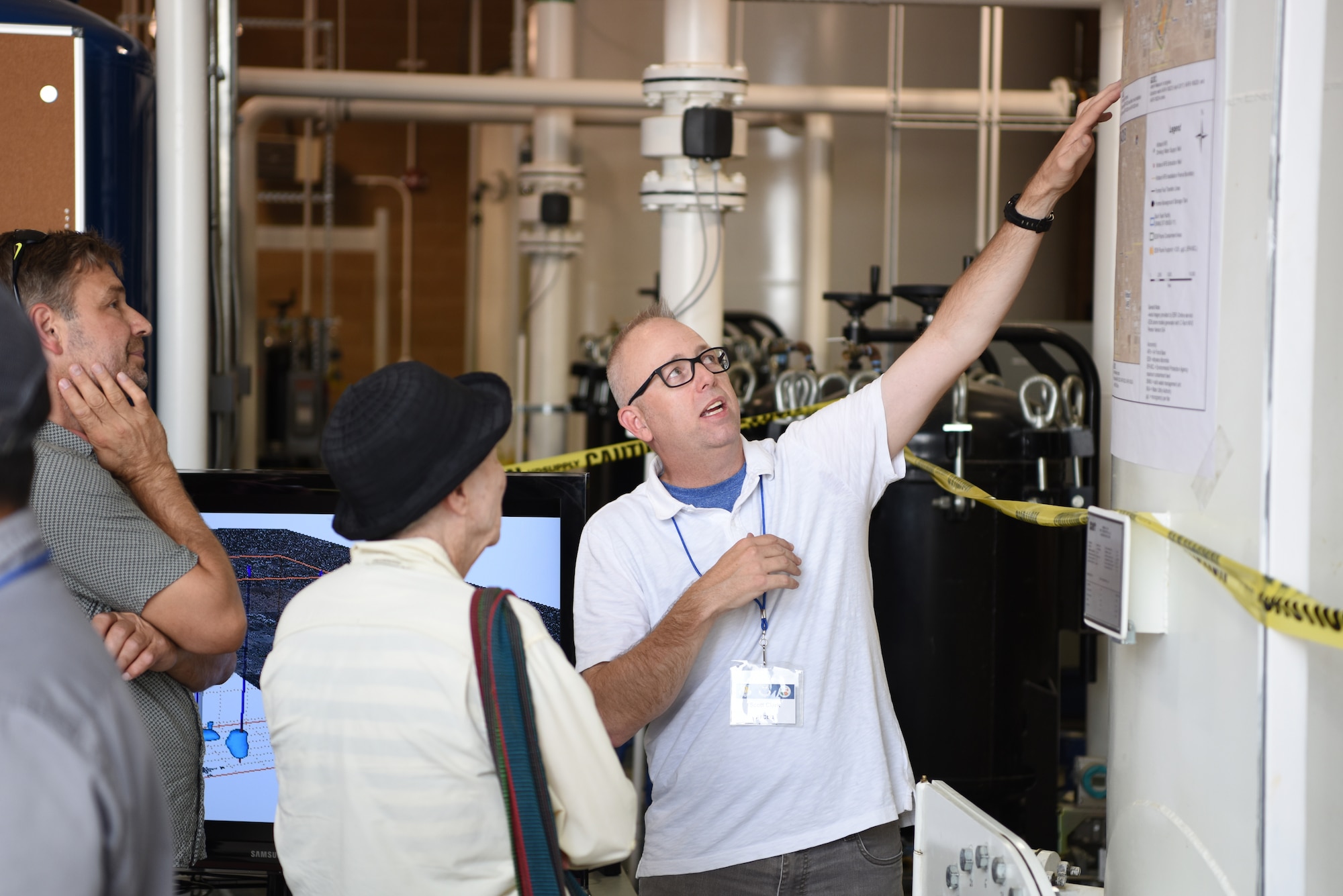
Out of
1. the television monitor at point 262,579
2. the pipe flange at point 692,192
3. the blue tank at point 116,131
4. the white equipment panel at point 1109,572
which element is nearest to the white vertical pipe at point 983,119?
the pipe flange at point 692,192

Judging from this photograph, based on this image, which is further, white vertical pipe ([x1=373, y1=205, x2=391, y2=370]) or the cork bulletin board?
white vertical pipe ([x1=373, y1=205, x2=391, y2=370])

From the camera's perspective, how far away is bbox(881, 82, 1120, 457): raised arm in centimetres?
198

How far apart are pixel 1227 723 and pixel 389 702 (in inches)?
A: 35.6

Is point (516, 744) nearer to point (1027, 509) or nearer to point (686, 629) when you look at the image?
point (686, 629)

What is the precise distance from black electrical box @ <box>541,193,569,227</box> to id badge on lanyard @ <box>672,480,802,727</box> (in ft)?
16.4

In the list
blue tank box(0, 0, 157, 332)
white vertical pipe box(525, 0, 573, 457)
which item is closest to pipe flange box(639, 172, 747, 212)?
blue tank box(0, 0, 157, 332)

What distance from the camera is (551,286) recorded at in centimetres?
706

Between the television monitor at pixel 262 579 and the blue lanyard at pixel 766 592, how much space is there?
1.03ft

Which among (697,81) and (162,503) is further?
(697,81)

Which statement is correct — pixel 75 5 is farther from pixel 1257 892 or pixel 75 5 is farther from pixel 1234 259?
pixel 1257 892

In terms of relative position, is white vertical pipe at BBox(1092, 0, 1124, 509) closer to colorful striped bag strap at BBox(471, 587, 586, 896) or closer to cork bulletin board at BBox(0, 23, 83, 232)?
cork bulletin board at BBox(0, 23, 83, 232)

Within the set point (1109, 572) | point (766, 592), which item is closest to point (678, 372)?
point (766, 592)

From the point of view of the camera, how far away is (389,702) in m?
1.30

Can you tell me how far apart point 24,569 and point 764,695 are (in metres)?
1.25
